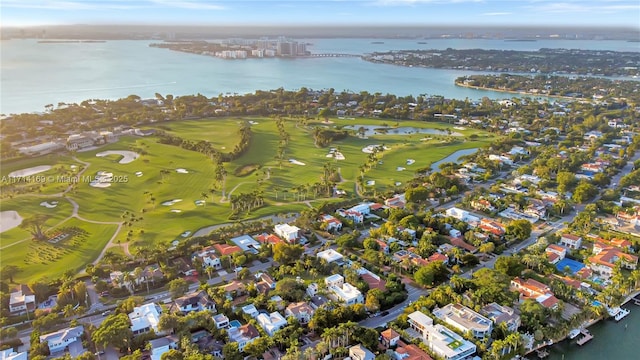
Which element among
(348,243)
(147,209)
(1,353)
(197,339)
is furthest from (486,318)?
(147,209)

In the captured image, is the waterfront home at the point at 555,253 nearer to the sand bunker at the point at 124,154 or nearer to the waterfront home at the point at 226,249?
the waterfront home at the point at 226,249

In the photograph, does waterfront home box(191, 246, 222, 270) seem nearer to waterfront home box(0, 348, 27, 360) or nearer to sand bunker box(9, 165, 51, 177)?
waterfront home box(0, 348, 27, 360)

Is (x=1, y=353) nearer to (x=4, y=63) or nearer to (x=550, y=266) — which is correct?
(x=550, y=266)

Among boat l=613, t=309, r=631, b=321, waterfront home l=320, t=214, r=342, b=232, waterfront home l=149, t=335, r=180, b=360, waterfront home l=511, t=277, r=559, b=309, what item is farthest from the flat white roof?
boat l=613, t=309, r=631, b=321

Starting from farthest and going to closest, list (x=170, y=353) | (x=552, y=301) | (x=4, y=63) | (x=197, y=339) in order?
(x=4, y=63) < (x=552, y=301) < (x=197, y=339) < (x=170, y=353)

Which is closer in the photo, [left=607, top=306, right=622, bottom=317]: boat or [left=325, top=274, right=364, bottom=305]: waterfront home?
[left=607, top=306, right=622, bottom=317]: boat

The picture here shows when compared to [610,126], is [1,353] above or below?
below
